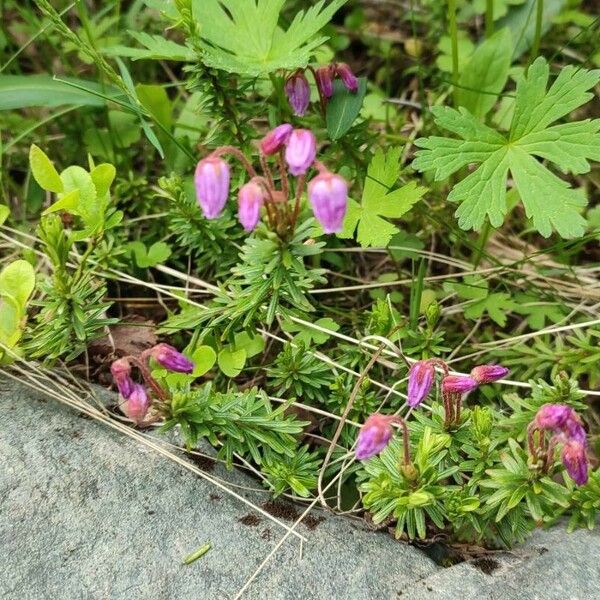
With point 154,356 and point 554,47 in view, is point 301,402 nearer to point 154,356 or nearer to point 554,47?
point 154,356

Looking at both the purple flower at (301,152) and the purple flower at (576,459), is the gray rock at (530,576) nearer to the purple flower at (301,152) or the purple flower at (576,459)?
the purple flower at (576,459)

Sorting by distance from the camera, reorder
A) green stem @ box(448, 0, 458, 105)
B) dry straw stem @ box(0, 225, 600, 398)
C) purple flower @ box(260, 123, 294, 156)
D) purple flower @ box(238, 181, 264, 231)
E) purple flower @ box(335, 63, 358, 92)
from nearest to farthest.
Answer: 1. purple flower @ box(238, 181, 264, 231)
2. purple flower @ box(260, 123, 294, 156)
3. dry straw stem @ box(0, 225, 600, 398)
4. purple flower @ box(335, 63, 358, 92)
5. green stem @ box(448, 0, 458, 105)

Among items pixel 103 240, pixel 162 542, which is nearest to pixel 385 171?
pixel 103 240

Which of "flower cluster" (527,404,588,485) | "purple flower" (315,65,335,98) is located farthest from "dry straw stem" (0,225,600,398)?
"purple flower" (315,65,335,98)

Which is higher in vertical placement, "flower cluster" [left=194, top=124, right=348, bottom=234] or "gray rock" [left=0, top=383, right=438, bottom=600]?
"flower cluster" [left=194, top=124, right=348, bottom=234]

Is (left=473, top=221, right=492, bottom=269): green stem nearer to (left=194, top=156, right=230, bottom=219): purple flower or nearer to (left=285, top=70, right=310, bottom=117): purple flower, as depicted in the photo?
(left=285, top=70, right=310, bottom=117): purple flower

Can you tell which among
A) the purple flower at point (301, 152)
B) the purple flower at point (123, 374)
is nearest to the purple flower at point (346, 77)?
the purple flower at point (301, 152)

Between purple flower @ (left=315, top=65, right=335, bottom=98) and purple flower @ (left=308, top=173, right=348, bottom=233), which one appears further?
purple flower @ (left=315, top=65, right=335, bottom=98)

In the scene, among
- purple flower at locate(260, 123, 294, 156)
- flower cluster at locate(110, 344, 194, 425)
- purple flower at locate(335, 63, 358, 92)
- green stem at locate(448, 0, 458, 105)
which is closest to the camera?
purple flower at locate(260, 123, 294, 156)
